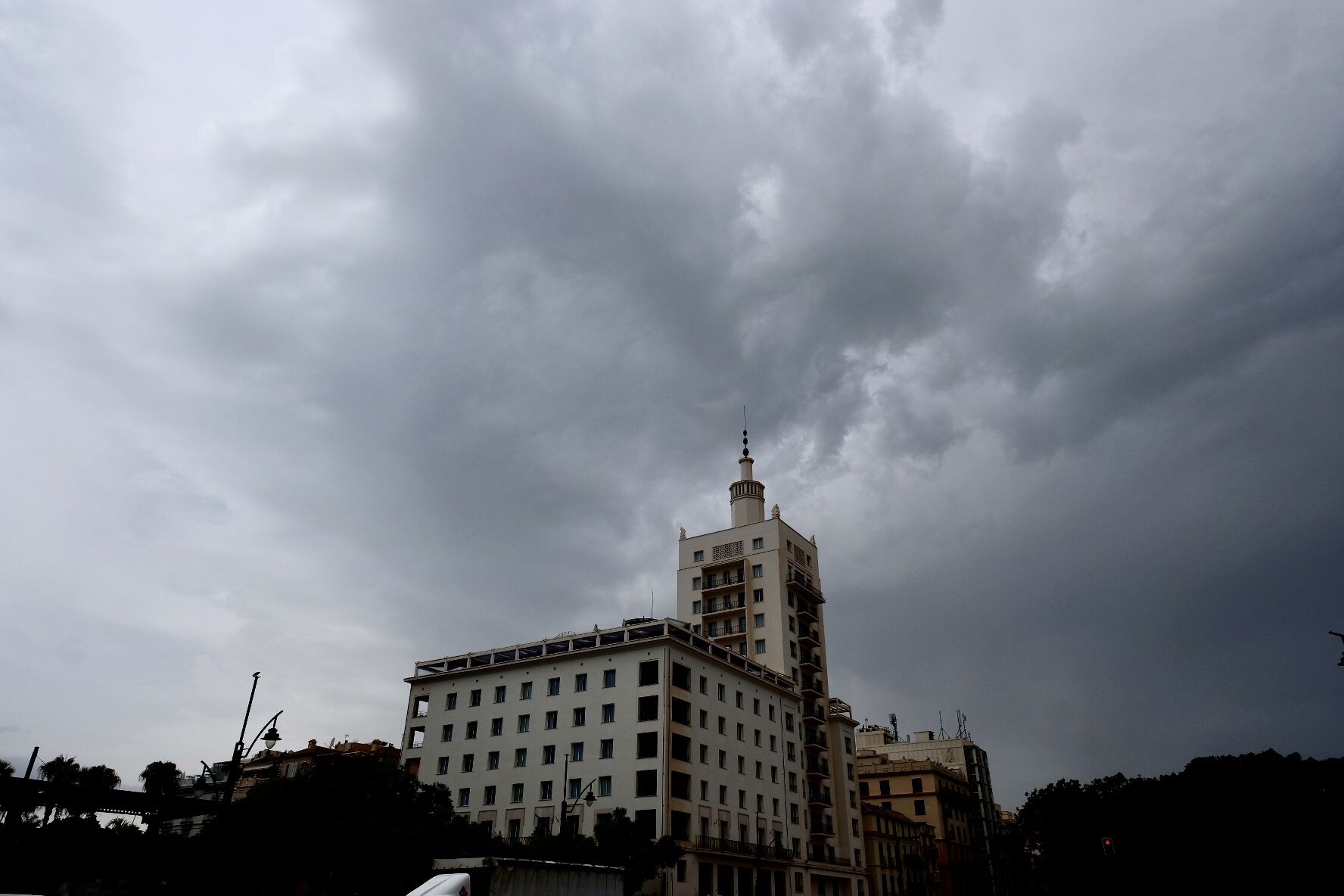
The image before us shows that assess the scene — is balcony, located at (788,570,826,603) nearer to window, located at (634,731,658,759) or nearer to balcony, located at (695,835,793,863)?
balcony, located at (695,835,793,863)

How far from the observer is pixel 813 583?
86312 mm

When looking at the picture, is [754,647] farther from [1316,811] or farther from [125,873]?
[125,873]

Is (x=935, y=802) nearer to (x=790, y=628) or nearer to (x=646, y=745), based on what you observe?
(x=790, y=628)

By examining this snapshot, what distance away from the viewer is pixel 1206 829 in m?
55.0

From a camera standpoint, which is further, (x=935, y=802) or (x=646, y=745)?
(x=935, y=802)

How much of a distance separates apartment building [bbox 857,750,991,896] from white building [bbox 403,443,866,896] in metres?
28.0

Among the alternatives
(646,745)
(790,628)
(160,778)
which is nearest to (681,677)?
(646,745)

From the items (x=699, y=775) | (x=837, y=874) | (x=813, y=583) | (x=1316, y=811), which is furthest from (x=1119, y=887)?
(x=813, y=583)

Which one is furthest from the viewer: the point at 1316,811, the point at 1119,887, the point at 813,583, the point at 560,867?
the point at 813,583

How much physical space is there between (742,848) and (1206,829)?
95.8 feet

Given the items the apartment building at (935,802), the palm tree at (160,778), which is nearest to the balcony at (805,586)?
the apartment building at (935,802)

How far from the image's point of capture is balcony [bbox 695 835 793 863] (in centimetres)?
5728

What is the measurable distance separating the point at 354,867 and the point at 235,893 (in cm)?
499

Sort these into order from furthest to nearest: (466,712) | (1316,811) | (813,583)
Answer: (813,583), (466,712), (1316,811)
